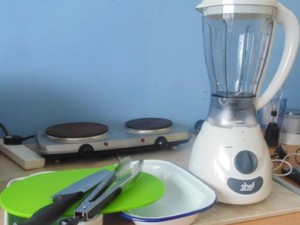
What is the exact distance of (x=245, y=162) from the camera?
55 centimetres

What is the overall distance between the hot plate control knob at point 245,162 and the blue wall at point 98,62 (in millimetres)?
475

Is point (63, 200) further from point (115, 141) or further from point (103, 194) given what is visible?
point (115, 141)

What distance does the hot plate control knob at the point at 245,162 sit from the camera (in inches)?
21.5

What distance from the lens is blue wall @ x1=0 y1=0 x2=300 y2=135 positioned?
0.84 m

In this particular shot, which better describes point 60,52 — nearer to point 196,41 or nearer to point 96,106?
point 96,106

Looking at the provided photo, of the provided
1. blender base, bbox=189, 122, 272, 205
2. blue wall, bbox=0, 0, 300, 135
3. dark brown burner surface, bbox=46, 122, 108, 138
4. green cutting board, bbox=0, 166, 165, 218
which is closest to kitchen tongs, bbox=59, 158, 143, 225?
green cutting board, bbox=0, 166, 165, 218

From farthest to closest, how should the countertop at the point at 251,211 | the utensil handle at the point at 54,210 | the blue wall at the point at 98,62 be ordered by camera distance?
the blue wall at the point at 98,62 < the countertop at the point at 251,211 < the utensil handle at the point at 54,210

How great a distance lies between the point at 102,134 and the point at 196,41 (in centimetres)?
44

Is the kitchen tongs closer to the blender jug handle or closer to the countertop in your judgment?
the countertop

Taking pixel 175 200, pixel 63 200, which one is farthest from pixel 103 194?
pixel 175 200

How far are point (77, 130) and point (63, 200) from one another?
1.23 feet

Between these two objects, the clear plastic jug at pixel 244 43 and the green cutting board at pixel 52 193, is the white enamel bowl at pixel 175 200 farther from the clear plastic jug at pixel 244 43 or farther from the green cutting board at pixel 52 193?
the clear plastic jug at pixel 244 43

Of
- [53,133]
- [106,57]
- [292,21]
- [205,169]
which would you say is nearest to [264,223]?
[205,169]

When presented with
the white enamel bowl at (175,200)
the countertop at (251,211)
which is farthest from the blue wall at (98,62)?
the white enamel bowl at (175,200)
